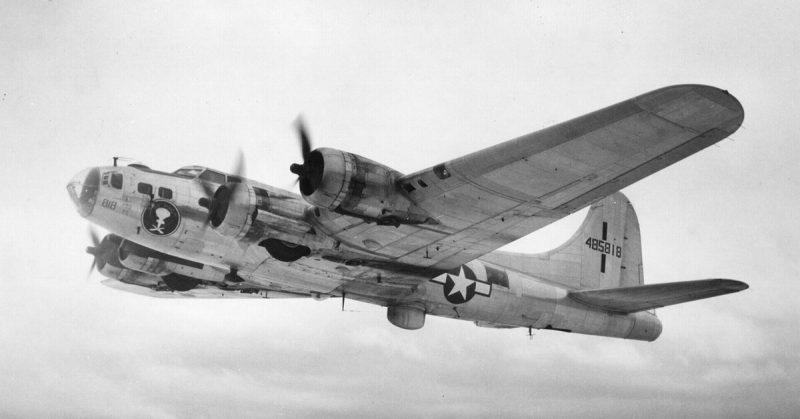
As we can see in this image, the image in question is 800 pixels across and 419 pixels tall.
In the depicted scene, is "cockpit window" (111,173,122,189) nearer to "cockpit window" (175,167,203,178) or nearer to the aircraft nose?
the aircraft nose

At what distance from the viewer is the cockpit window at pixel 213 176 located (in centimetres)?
1533

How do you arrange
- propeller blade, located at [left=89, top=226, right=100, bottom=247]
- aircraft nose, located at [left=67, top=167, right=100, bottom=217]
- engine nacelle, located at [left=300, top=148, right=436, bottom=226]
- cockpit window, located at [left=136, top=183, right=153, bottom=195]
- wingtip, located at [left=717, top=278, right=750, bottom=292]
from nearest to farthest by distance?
engine nacelle, located at [left=300, top=148, right=436, bottom=226], aircraft nose, located at [left=67, top=167, right=100, bottom=217], cockpit window, located at [left=136, top=183, right=153, bottom=195], wingtip, located at [left=717, top=278, right=750, bottom=292], propeller blade, located at [left=89, top=226, right=100, bottom=247]

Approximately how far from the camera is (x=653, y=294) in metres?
18.4

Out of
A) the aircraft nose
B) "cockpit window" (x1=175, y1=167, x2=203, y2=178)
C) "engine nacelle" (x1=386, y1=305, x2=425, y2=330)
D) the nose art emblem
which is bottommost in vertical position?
"engine nacelle" (x1=386, y1=305, x2=425, y2=330)

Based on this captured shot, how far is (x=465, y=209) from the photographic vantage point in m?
14.4

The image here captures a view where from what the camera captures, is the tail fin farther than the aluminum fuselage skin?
Yes

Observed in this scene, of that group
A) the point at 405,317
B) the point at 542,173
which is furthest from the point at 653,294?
the point at 542,173

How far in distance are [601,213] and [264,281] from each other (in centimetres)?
1071

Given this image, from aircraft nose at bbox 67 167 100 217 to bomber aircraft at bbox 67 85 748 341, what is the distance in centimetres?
3

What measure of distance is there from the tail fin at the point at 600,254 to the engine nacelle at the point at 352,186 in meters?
7.39

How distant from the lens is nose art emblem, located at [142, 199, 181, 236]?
14.9 m

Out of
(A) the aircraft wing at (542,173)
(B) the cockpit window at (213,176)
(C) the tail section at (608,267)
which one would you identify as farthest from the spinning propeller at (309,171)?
(C) the tail section at (608,267)

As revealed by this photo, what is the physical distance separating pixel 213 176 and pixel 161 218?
1282 mm

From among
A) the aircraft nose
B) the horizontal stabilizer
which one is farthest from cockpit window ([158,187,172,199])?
the horizontal stabilizer
